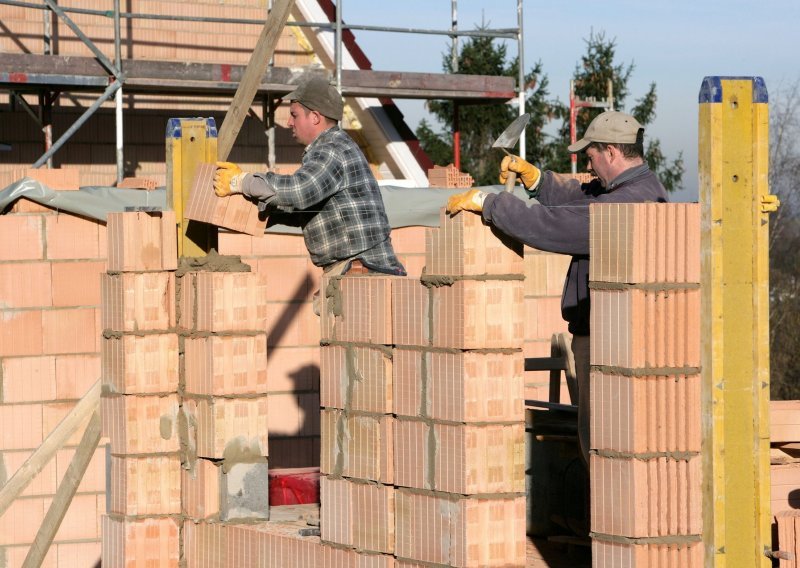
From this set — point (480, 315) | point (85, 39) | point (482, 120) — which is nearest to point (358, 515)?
point (480, 315)

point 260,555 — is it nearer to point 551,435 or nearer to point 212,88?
point 551,435

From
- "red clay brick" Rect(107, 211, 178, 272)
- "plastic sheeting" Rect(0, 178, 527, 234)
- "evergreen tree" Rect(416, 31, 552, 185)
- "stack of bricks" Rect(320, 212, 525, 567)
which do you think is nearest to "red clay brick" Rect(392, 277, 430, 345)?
"stack of bricks" Rect(320, 212, 525, 567)

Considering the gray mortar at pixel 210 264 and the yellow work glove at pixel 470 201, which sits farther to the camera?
the gray mortar at pixel 210 264

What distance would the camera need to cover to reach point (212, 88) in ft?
42.9

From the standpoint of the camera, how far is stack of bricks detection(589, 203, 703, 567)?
4.99 metres

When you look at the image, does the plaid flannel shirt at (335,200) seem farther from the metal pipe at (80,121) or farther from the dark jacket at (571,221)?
the metal pipe at (80,121)

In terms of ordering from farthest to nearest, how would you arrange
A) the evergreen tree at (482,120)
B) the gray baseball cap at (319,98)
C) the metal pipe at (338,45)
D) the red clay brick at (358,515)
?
1. the evergreen tree at (482,120)
2. the metal pipe at (338,45)
3. the gray baseball cap at (319,98)
4. the red clay brick at (358,515)

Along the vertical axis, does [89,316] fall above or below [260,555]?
above

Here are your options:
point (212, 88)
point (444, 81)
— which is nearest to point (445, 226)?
point (212, 88)

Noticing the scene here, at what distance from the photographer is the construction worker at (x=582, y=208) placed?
5.40 meters

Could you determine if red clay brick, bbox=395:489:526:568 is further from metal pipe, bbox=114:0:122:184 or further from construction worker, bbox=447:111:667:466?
metal pipe, bbox=114:0:122:184

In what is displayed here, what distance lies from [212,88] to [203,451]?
6.61m

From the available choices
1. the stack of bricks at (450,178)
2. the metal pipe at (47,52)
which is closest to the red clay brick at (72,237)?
the metal pipe at (47,52)

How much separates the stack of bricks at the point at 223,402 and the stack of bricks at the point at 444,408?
3.62 feet
